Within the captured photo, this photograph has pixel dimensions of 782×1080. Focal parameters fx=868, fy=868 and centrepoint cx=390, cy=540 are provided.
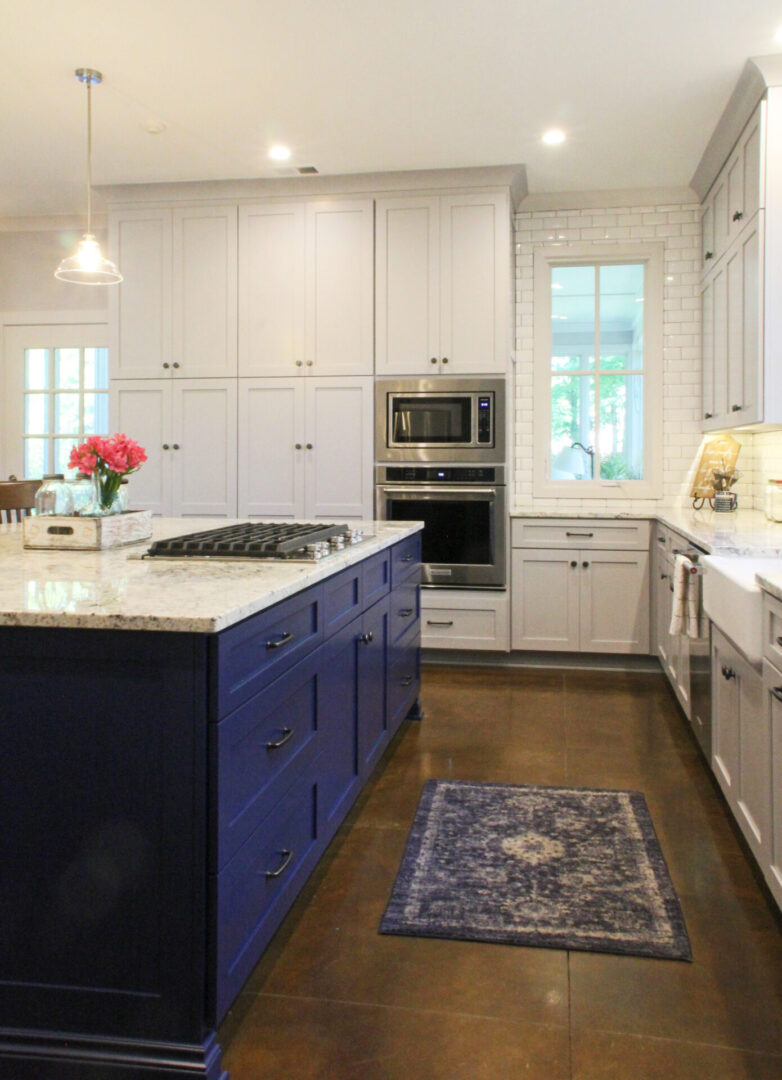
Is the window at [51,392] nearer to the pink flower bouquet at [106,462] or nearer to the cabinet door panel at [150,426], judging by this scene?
the cabinet door panel at [150,426]

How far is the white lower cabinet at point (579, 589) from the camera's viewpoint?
484 cm

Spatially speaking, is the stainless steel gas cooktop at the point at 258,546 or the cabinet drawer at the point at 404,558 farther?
the cabinet drawer at the point at 404,558

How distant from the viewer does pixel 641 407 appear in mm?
5309

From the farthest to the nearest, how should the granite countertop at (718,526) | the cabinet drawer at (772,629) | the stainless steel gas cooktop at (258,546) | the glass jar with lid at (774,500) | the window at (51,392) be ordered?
1. the window at (51,392)
2. the glass jar with lid at (774,500)
3. the granite countertop at (718,526)
4. the stainless steel gas cooktop at (258,546)
5. the cabinet drawer at (772,629)

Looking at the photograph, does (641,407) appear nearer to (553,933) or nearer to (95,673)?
(553,933)

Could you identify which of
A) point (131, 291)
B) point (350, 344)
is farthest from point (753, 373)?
point (131, 291)

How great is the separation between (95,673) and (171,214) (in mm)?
4202

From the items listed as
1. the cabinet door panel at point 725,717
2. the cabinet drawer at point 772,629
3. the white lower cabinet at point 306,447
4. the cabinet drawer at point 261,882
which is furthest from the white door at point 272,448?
the cabinet drawer at point 772,629

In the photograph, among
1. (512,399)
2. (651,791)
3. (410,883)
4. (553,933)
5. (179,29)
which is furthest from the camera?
(512,399)

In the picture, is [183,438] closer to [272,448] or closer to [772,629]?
[272,448]

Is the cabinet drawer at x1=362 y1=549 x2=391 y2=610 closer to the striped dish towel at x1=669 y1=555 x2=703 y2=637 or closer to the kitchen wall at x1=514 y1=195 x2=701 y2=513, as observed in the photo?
the striped dish towel at x1=669 y1=555 x2=703 y2=637

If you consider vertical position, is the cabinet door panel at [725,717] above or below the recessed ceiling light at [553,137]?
below

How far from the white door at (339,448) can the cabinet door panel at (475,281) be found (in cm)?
59

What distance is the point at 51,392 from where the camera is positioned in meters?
5.78
